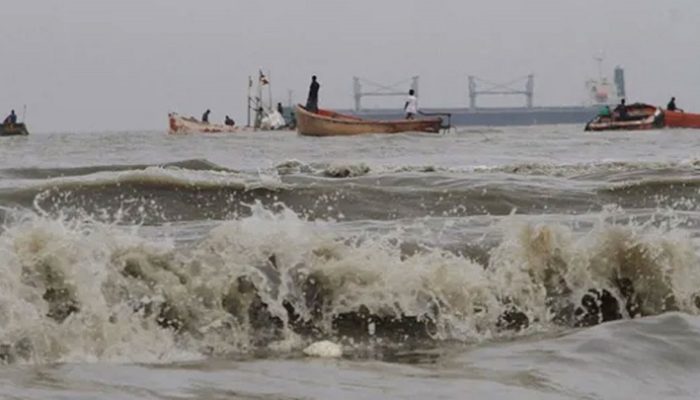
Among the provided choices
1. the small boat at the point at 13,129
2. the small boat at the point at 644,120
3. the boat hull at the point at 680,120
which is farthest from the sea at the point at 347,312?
the small boat at the point at 13,129

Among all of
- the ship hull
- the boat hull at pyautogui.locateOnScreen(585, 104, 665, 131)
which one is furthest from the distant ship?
the boat hull at pyautogui.locateOnScreen(585, 104, 665, 131)

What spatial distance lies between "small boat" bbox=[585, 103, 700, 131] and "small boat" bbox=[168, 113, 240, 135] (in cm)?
1630

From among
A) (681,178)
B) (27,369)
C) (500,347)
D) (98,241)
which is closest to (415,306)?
(500,347)

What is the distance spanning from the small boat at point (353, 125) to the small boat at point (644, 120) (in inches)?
369

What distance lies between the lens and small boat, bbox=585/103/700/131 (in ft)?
154

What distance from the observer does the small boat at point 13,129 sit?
6300 centimetres

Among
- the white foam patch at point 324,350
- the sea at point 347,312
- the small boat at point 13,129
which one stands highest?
the sea at point 347,312

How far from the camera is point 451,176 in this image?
13820mm

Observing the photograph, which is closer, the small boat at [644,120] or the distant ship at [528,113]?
the small boat at [644,120]

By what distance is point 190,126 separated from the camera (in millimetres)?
57312

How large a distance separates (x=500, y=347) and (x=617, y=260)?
1434 mm

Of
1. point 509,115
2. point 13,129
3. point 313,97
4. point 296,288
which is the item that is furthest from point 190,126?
point 509,115

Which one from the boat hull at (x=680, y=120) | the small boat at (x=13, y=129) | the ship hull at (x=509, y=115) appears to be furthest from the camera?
the ship hull at (x=509, y=115)

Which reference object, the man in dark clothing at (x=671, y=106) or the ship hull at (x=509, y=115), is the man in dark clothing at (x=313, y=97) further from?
the ship hull at (x=509, y=115)
